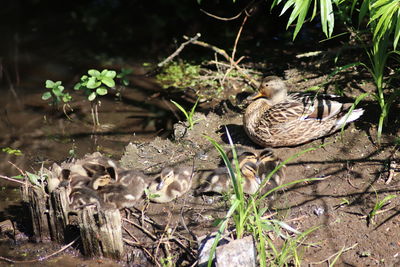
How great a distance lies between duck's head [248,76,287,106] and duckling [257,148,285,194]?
664 mm

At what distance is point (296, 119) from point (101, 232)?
6.74ft

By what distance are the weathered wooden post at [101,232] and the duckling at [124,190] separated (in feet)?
1.06

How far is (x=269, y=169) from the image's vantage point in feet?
16.9

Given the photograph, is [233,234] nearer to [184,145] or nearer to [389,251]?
[389,251]

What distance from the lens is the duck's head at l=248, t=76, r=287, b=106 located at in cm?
582

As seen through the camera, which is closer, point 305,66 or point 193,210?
point 193,210

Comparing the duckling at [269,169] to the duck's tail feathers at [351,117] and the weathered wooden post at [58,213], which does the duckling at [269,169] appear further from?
the weathered wooden post at [58,213]

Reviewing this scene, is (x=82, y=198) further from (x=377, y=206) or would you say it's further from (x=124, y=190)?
(x=377, y=206)

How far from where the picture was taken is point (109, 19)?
370 inches

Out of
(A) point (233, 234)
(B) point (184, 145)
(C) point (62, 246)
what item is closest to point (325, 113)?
(B) point (184, 145)

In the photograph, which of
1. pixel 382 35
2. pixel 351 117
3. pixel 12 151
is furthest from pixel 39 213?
pixel 382 35

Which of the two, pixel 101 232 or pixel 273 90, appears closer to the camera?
pixel 101 232

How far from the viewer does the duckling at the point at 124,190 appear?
16.4ft

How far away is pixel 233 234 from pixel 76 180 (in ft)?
4.85
